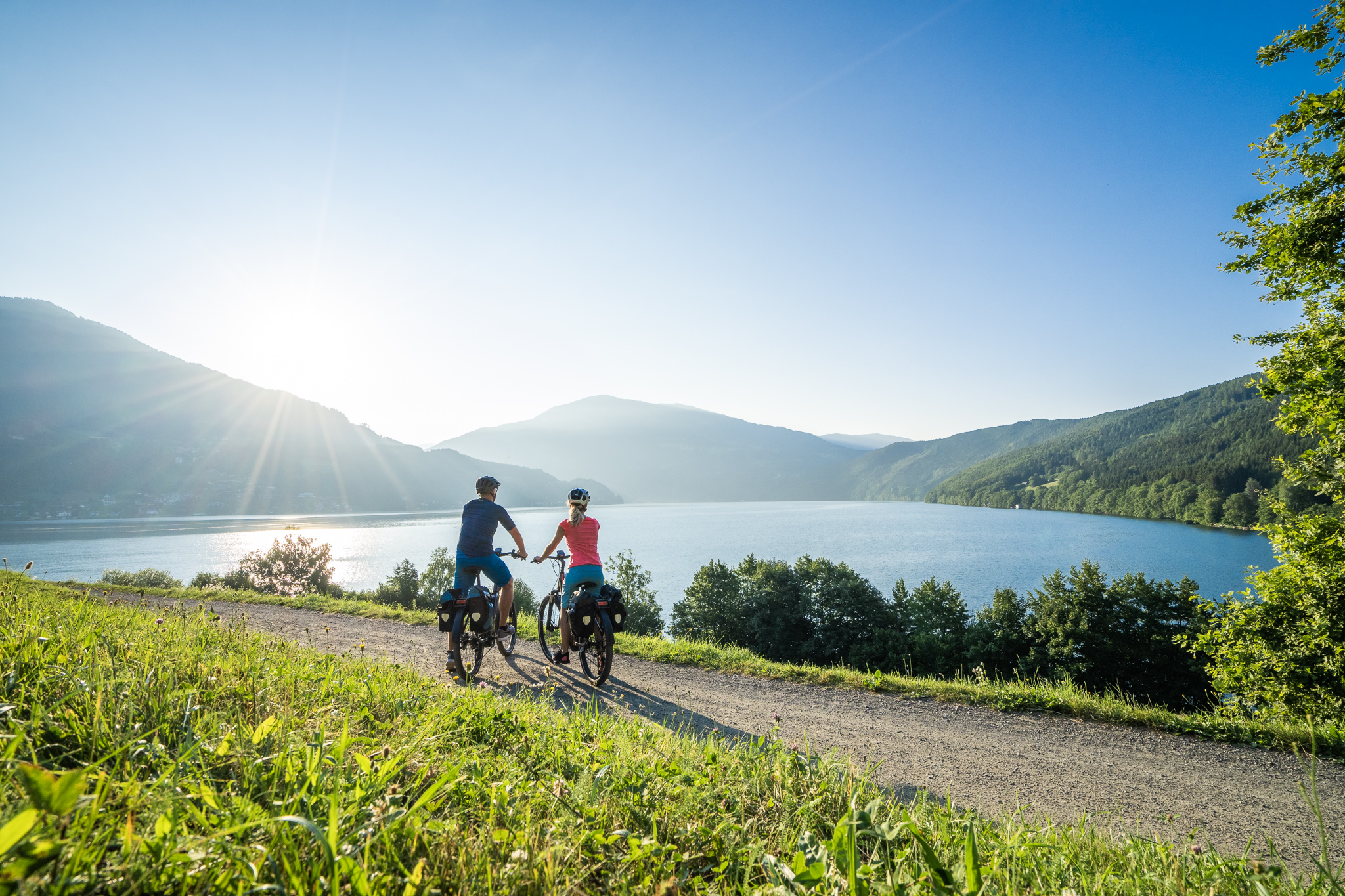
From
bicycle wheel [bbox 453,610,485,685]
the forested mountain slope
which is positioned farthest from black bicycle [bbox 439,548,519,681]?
the forested mountain slope

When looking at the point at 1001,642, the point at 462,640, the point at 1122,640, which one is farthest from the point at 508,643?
the point at 1122,640

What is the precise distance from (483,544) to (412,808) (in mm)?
5921

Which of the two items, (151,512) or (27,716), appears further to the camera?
(151,512)

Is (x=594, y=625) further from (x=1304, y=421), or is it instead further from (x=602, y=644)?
(x=1304, y=421)

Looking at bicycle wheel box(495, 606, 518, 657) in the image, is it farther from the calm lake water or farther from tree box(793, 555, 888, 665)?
the calm lake water

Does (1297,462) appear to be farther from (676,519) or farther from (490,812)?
(676,519)

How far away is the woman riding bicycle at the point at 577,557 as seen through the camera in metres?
7.39

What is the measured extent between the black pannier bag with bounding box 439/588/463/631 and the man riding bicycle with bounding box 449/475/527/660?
125 millimetres

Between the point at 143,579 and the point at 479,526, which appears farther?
the point at 143,579

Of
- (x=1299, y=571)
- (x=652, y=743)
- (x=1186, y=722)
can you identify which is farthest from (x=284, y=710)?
(x=1299, y=571)

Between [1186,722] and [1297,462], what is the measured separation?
977 cm

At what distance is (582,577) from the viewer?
24.2 feet

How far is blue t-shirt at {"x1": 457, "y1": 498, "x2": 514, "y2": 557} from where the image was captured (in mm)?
7340

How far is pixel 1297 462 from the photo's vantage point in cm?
1145
